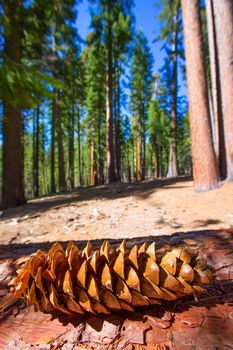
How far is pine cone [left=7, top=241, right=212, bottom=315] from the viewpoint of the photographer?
2.39 feet

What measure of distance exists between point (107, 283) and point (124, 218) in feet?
15.0

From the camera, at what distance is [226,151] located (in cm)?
625

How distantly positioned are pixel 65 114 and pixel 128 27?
10.2 m

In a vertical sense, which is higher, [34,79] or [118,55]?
[118,55]

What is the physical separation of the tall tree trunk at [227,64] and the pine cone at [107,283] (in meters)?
5.92

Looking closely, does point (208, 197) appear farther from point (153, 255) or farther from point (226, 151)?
point (153, 255)

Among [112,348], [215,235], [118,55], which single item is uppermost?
[118,55]

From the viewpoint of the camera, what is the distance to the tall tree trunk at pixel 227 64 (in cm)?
607

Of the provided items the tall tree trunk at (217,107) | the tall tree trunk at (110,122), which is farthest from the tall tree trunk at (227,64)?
the tall tree trunk at (110,122)

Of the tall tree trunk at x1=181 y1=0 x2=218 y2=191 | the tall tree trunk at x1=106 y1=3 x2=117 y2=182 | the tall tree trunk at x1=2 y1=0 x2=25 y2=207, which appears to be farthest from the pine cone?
the tall tree trunk at x1=106 y1=3 x2=117 y2=182

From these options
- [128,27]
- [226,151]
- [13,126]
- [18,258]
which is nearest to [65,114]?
[128,27]

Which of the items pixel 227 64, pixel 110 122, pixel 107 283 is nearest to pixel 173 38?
pixel 110 122

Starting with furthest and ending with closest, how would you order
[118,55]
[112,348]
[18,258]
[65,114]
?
[65,114], [118,55], [18,258], [112,348]

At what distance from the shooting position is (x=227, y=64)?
6188 millimetres
